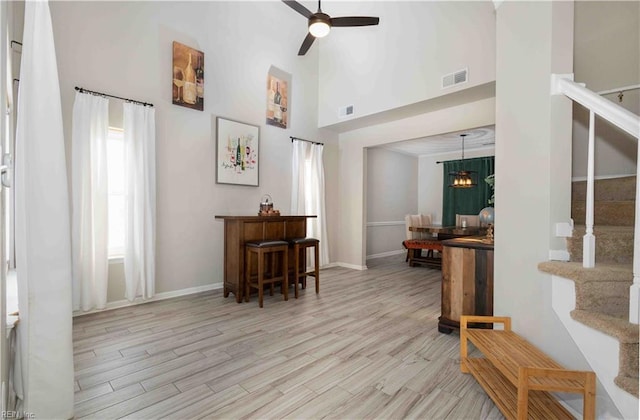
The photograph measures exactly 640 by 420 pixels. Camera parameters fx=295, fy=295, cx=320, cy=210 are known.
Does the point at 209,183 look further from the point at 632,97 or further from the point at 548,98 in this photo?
the point at 632,97

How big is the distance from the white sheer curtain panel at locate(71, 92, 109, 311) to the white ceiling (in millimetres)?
4715

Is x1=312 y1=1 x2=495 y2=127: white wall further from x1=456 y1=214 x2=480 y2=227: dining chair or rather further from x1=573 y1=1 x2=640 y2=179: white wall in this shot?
x1=456 y1=214 x2=480 y2=227: dining chair

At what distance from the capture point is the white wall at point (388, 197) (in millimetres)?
6961

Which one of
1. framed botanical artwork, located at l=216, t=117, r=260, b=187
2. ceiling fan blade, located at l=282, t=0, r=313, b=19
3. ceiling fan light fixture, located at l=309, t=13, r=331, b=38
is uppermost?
ceiling fan blade, located at l=282, t=0, r=313, b=19

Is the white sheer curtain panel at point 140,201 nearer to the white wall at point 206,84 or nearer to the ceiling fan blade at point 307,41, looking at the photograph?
the white wall at point 206,84

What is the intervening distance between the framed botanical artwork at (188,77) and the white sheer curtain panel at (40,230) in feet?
7.86

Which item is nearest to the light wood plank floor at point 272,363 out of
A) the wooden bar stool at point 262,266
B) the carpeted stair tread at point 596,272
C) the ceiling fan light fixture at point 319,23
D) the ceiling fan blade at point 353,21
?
the wooden bar stool at point 262,266

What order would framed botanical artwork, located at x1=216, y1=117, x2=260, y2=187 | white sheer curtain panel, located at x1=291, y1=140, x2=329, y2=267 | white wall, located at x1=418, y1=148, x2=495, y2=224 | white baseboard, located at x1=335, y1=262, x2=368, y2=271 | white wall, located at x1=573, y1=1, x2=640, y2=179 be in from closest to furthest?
white wall, located at x1=573, y1=1, x2=640, y2=179 < framed botanical artwork, located at x1=216, y1=117, x2=260, y2=187 < white sheer curtain panel, located at x1=291, y1=140, x2=329, y2=267 < white baseboard, located at x1=335, y1=262, x2=368, y2=271 < white wall, located at x1=418, y1=148, x2=495, y2=224

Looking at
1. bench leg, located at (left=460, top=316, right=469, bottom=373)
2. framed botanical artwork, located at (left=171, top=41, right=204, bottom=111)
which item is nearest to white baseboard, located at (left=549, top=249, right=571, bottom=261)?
bench leg, located at (left=460, top=316, right=469, bottom=373)

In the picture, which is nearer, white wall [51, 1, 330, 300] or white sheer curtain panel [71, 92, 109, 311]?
white sheer curtain panel [71, 92, 109, 311]

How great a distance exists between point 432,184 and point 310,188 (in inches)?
178

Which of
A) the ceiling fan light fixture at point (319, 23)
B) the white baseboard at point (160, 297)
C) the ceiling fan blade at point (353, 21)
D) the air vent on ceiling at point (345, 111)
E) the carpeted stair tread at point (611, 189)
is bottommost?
the white baseboard at point (160, 297)

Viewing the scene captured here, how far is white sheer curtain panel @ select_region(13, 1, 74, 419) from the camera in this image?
139 cm

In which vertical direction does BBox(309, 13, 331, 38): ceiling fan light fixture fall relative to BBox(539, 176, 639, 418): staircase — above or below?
above
